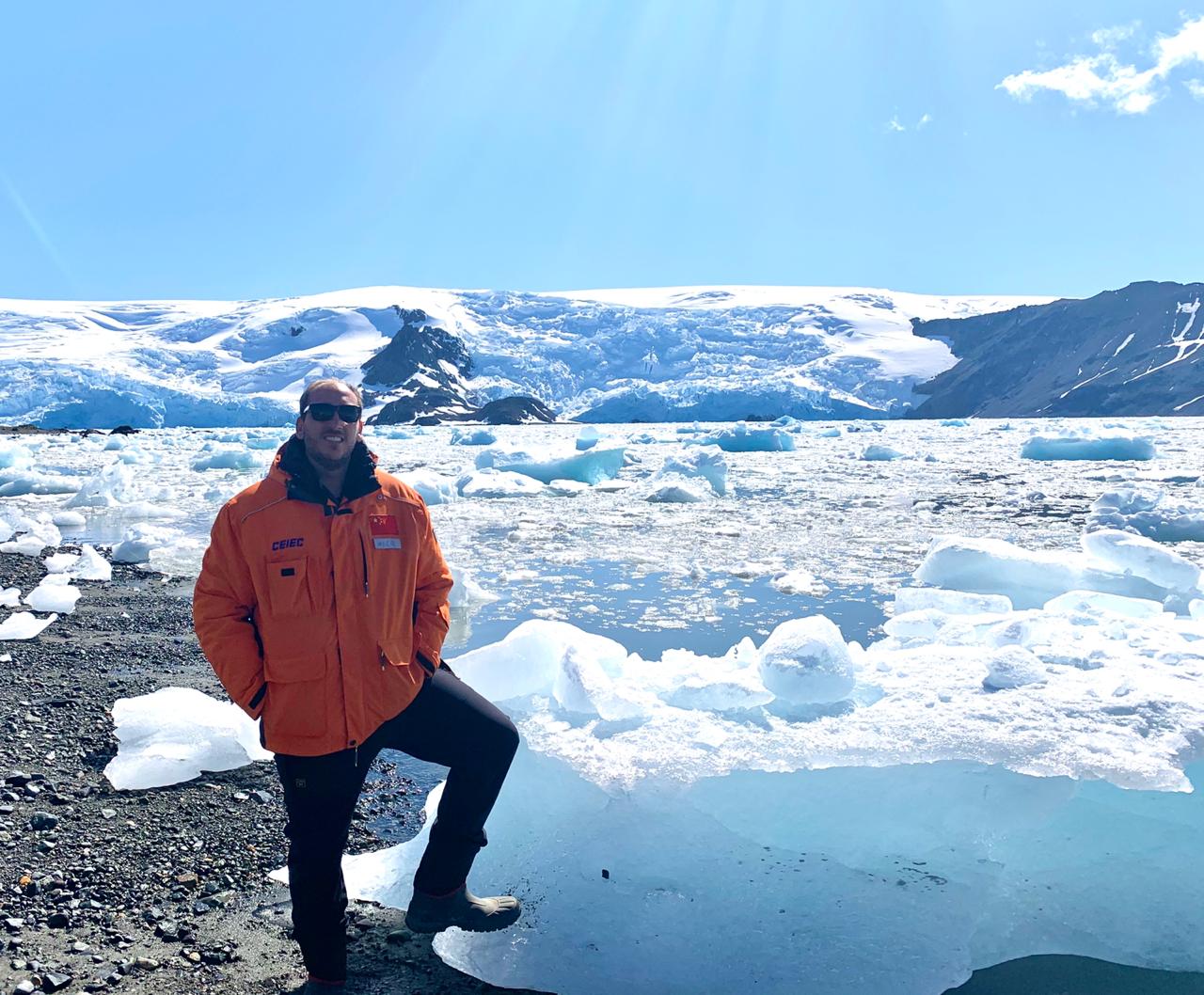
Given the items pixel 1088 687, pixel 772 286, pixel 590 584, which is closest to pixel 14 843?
pixel 1088 687

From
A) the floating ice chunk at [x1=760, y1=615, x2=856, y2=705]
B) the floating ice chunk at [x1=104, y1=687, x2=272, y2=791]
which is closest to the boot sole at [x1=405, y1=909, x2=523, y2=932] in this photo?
the floating ice chunk at [x1=104, y1=687, x2=272, y2=791]

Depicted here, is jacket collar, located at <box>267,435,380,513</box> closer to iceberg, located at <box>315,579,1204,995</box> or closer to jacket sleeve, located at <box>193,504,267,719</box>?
jacket sleeve, located at <box>193,504,267,719</box>

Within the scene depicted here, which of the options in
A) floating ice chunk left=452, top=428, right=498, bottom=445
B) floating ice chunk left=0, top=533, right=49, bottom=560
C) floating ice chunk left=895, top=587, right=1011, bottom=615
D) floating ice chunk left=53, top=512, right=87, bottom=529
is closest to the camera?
floating ice chunk left=895, top=587, right=1011, bottom=615

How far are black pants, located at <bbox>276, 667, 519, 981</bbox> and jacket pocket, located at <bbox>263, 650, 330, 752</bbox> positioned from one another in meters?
0.08

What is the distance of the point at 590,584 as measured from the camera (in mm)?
6891

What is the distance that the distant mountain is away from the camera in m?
67.6

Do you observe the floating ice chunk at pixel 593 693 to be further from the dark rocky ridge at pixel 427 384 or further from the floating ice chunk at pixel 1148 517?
the dark rocky ridge at pixel 427 384

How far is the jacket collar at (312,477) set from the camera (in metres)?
1.88

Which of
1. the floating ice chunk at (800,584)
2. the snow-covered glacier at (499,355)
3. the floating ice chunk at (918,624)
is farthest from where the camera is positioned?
the snow-covered glacier at (499,355)

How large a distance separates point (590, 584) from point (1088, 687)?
163 inches

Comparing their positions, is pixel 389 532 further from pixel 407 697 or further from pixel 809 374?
pixel 809 374

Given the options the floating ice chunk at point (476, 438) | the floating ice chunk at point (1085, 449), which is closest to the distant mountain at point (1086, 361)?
the floating ice chunk at point (1085, 449)

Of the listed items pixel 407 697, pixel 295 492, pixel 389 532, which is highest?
pixel 295 492

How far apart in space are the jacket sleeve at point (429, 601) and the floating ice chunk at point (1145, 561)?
5.32 meters
